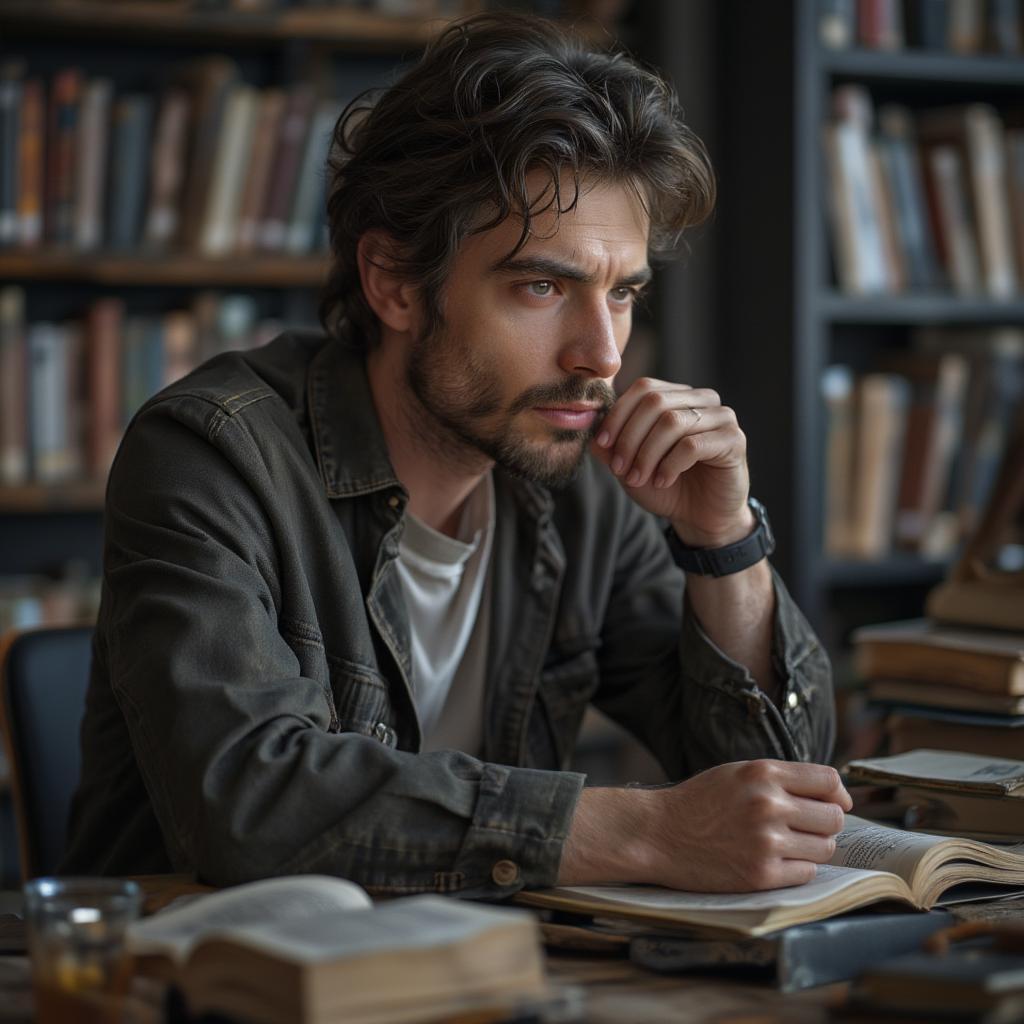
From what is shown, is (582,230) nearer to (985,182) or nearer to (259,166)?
(259,166)

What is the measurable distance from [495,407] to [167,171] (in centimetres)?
143

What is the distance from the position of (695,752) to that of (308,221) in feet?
5.30

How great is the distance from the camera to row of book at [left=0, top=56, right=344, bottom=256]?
2.63m

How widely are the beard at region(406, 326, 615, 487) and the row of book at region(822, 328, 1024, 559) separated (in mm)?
1483

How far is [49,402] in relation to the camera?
269 cm

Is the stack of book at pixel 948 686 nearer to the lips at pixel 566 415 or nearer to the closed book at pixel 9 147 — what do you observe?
the lips at pixel 566 415

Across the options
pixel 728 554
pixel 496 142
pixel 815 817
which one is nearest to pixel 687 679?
pixel 728 554

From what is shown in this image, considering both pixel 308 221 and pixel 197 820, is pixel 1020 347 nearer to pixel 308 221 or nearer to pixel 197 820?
pixel 308 221

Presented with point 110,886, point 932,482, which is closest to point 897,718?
point 110,886

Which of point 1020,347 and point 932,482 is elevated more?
point 1020,347

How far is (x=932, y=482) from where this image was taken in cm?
298

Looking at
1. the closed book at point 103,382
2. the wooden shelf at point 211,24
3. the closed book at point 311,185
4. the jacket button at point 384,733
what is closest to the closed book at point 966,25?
the wooden shelf at point 211,24

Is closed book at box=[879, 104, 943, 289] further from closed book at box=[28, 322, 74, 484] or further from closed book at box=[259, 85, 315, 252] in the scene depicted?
closed book at box=[28, 322, 74, 484]

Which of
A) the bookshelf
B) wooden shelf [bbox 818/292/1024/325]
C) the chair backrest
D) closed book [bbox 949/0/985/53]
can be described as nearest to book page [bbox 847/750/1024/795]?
the chair backrest
